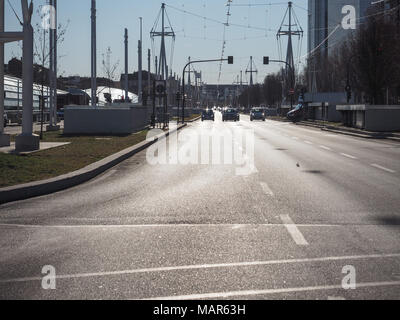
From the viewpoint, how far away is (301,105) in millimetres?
81438

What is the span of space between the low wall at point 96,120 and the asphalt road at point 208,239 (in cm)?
2160

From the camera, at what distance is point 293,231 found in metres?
8.11

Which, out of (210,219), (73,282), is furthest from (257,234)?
(73,282)

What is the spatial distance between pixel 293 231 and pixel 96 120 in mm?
28479

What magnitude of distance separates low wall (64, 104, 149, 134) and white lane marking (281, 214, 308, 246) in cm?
2715

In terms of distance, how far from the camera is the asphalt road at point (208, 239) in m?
5.58
